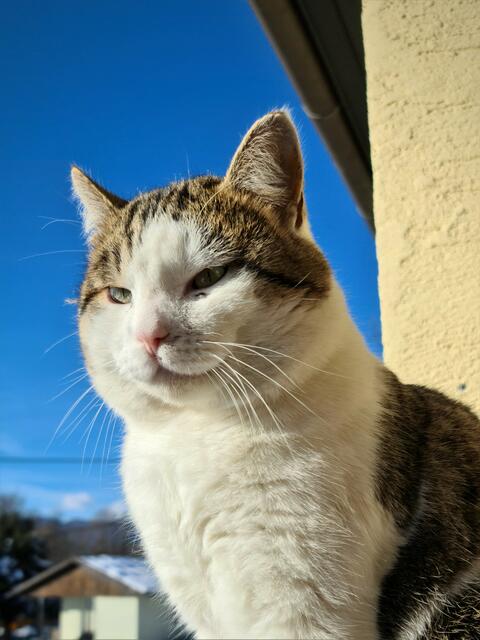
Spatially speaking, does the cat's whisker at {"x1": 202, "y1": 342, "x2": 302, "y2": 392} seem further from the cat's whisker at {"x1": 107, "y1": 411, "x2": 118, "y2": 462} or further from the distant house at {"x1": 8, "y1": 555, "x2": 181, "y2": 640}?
the distant house at {"x1": 8, "y1": 555, "x2": 181, "y2": 640}

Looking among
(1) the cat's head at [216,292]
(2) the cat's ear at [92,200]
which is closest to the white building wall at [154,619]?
(1) the cat's head at [216,292]

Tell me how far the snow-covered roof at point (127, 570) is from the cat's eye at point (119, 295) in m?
0.43

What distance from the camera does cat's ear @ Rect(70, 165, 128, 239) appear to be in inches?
45.9

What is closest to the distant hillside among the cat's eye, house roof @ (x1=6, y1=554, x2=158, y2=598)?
house roof @ (x1=6, y1=554, x2=158, y2=598)

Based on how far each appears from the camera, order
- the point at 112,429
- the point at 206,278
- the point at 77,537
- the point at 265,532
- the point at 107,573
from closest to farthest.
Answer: the point at 265,532
the point at 206,278
the point at 112,429
the point at 107,573
the point at 77,537

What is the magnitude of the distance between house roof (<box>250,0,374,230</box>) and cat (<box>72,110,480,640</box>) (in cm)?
79

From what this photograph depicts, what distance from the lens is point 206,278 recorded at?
0.94m

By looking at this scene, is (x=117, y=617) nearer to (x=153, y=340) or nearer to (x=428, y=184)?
(x=153, y=340)

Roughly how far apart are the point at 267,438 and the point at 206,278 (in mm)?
241

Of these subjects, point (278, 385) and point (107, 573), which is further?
point (107, 573)

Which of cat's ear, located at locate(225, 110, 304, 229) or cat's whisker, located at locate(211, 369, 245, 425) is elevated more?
cat's ear, located at locate(225, 110, 304, 229)

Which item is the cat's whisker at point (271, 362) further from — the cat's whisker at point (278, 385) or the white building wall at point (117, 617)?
the white building wall at point (117, 617)

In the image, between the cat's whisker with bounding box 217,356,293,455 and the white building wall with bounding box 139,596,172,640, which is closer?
the cat's whisker with bounding box 217,356,293,455

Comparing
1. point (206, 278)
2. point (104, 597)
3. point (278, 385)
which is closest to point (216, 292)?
point (206, 278)
